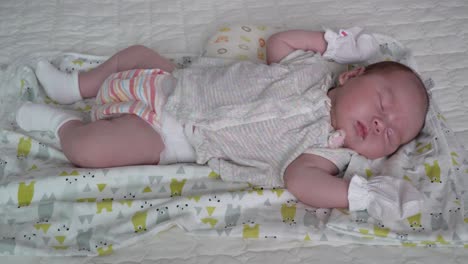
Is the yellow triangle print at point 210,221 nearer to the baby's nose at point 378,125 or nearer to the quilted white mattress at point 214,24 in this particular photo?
the baby's nose at point 378,125

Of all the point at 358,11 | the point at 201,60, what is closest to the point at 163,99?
the point at 201,60

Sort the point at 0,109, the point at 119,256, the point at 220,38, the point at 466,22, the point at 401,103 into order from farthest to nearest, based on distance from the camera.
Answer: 1. the point at 466,22
2. the point at 220,38
3. the point at 0,109
4. the point at 401,103
5. the point at 119,256

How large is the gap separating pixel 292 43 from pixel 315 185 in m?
0.49

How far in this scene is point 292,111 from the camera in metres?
1.36

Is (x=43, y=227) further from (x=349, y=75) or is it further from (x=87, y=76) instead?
(x=349, y=75)

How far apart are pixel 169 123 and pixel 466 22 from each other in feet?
3.63

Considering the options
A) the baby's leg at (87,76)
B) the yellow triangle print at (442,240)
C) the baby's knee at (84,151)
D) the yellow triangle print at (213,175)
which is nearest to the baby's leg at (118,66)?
the baby's leg at (87,76)

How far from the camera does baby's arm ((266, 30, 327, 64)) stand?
1.57 m

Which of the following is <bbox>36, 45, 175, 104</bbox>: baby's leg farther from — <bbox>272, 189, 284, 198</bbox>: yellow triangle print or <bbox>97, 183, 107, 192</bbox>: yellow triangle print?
<bbox>272, 189, 284, 198</bbox>: yellow triangle print

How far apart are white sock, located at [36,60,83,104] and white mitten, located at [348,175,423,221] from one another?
81cm

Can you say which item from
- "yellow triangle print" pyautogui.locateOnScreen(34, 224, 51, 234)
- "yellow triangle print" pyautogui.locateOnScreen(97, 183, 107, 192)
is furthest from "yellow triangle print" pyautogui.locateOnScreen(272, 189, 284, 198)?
"yellow triangle print" pyautogui.locateOnScreen(34, 224, 51, 234)

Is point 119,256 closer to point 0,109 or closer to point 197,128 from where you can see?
point 197,128

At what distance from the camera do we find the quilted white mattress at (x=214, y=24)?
5.46 feet

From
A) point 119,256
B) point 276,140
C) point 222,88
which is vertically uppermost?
point 222,88
